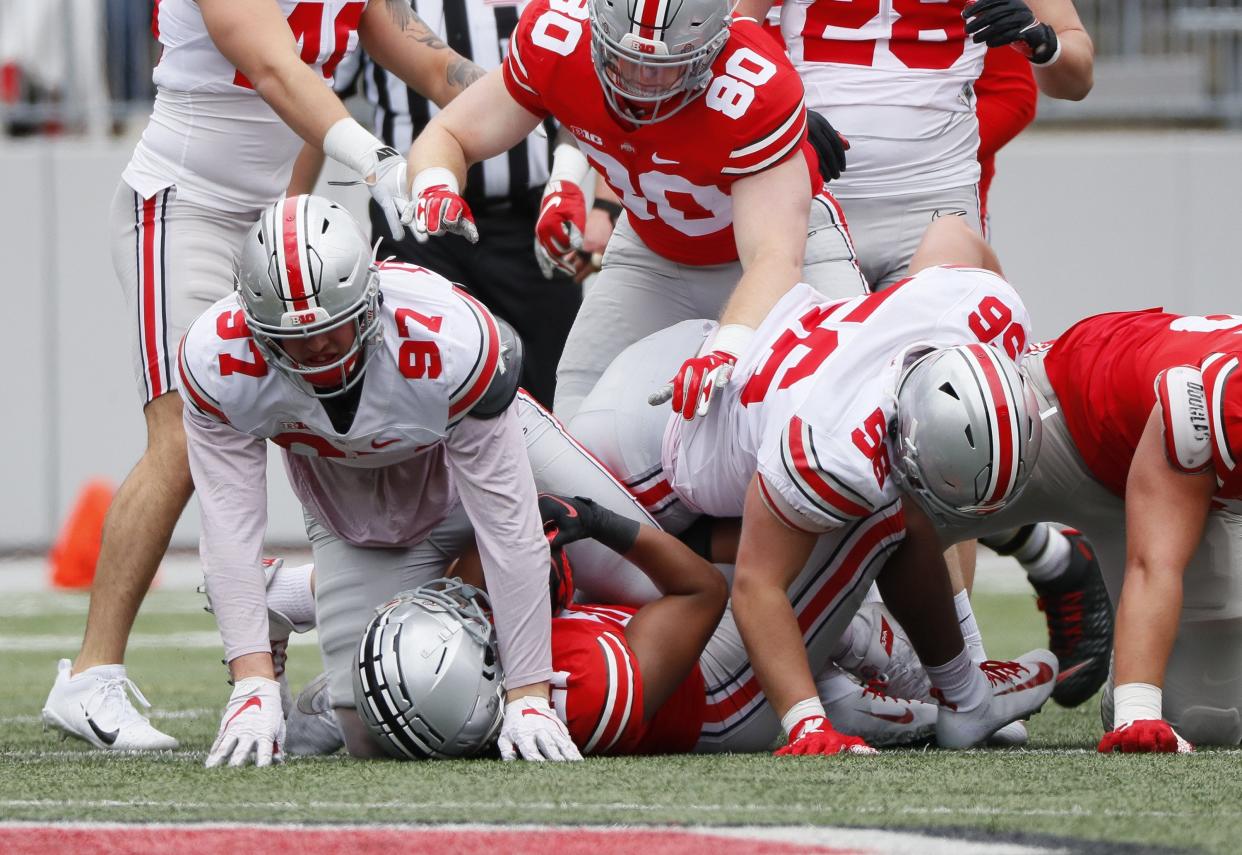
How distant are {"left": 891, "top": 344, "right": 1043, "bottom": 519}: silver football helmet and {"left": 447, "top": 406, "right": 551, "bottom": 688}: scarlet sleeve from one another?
658mm

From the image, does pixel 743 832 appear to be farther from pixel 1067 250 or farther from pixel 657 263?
pixel 1067 250

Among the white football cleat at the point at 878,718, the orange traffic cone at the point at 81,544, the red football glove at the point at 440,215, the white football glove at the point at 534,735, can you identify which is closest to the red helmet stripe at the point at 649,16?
the red football glove at the point at 440,215

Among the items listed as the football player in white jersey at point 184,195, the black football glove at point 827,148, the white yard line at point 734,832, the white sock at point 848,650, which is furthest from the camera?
the black football glove at point 827,148

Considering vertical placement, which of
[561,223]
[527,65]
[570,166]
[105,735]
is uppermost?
[527,65]

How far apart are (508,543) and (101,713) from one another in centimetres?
99

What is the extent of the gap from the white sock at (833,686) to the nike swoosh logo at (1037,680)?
0.97 ft

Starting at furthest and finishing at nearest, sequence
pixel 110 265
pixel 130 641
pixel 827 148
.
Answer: pixel 110 265 < pixel 130 641 < pixel 827 148

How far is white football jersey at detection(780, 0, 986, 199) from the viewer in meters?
4.49

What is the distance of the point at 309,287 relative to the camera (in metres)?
3.18

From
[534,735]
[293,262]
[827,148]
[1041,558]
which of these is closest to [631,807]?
[534,735]

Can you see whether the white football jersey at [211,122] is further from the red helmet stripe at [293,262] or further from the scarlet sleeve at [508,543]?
the scarlet sleeve at [508,543]

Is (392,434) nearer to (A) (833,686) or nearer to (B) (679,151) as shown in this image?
(B) (679,151)

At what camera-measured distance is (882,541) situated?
372 cm

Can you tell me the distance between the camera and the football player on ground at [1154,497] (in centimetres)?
348
